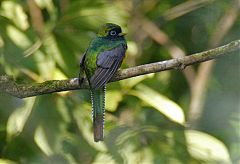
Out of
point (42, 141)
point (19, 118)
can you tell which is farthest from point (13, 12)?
point (42, 141)

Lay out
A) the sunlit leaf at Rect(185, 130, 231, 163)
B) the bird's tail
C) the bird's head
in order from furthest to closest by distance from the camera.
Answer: the sunlit leaf at Rect(185, 130, 231, 163), the bird's head, the bird's tail

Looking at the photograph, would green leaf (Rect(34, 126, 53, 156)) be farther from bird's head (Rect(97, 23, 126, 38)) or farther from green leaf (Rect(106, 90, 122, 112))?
bird's head (Rect(97, 23, 126, 38))

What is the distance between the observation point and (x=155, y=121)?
3.74m

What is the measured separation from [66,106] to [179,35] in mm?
1193

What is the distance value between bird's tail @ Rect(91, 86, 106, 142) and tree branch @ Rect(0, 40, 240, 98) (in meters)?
0.07

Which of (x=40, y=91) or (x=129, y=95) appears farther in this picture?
(x=129, y=95)

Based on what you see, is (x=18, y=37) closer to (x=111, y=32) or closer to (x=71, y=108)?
(x=71, y=108)

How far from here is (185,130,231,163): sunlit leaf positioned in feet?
10.5

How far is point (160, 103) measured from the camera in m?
3.22

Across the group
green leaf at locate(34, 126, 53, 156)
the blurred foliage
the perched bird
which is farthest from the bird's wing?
green leaf at locate(34, 126, 53, 156)

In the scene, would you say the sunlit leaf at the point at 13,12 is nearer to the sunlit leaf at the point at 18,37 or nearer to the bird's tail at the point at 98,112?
the sunlit leaf at the point at 18,37

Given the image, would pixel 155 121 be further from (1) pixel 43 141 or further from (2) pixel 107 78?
(2) pixel 107 78

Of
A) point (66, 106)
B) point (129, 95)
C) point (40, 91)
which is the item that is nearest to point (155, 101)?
point (129, 95)

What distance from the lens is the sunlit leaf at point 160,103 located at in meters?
3.15
